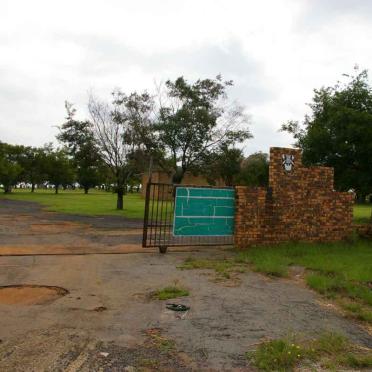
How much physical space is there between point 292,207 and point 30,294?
25.8 ft

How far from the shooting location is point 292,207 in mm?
13047

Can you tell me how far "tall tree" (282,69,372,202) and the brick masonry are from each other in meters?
4.34

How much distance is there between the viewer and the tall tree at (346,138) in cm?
1715

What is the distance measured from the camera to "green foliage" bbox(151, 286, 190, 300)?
7.25 metres

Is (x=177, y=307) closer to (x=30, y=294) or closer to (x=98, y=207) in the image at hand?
(x=30, y=294)

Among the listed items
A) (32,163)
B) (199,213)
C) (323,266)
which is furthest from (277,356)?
(32,163)

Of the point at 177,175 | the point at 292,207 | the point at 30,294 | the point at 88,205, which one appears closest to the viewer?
the point at 30,294

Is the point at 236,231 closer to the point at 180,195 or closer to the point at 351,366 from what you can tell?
the point at 180,195

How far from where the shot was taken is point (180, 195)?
11945mm

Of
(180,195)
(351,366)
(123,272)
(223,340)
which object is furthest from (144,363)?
(180,195)

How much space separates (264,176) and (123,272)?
37512 mm

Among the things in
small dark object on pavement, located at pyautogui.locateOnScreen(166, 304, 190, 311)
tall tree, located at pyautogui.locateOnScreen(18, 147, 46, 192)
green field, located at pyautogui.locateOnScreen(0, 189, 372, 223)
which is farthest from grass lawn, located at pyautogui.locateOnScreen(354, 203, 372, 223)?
tall tree, located at pyautogui.locateOnScreen(18, 147, 46, 192)

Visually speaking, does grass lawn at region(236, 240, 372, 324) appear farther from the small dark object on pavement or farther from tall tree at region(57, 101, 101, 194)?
tall tree at region(57, 101, 101, 194)

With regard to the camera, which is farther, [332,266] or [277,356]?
[332,266]
